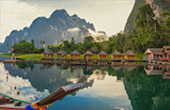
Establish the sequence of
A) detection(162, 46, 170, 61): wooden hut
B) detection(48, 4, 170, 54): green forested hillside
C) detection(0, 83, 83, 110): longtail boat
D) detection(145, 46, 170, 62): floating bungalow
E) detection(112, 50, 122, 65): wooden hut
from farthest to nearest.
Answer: detection(48, 4, 170, 54): green forested hillside → detection(112, 50, 122, 65): wooden hut → detection(145, 46, 170, 62): floating bungalow → detection(162, 46, 170, 61): wooden hut → detection(0, 83, 83, 110): longtail boat

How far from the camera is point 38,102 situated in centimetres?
698

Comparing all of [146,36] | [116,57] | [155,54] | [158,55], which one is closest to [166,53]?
[158,55]

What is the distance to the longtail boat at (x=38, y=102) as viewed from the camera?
21.5 ft

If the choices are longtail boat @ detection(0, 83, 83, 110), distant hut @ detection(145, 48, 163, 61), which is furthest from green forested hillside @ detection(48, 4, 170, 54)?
longtail boat @ detection(0, 83, 83, 110)

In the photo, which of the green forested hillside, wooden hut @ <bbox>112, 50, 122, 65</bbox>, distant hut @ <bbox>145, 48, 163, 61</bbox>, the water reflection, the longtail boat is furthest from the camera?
the green forested hillside

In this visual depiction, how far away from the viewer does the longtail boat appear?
21.5 ft

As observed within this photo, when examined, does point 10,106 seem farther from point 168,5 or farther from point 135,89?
point 168,5

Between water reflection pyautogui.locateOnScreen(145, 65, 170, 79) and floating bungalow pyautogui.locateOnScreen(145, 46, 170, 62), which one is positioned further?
floating bungalow pyautogui.locateOnScreen(145, 46, 170, 62)

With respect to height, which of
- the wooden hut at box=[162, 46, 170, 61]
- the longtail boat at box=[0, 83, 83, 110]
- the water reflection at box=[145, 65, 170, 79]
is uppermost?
the wooden hut at box=[162, 46, 170, 61]

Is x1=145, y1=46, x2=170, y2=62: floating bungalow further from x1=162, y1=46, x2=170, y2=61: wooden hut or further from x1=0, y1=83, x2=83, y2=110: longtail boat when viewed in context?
x1=0, y1=83, x2=83, y2=110: longtail boat

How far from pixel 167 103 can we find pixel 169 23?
2180 inches

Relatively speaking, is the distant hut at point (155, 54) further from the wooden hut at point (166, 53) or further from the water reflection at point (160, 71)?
the water reflection at point (160, 71)

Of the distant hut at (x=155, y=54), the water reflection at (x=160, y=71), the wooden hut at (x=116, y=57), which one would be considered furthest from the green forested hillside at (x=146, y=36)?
the water reflection at (x=160, y=71)

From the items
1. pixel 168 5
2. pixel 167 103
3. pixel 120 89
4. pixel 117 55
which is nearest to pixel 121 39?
pixel 117 55
